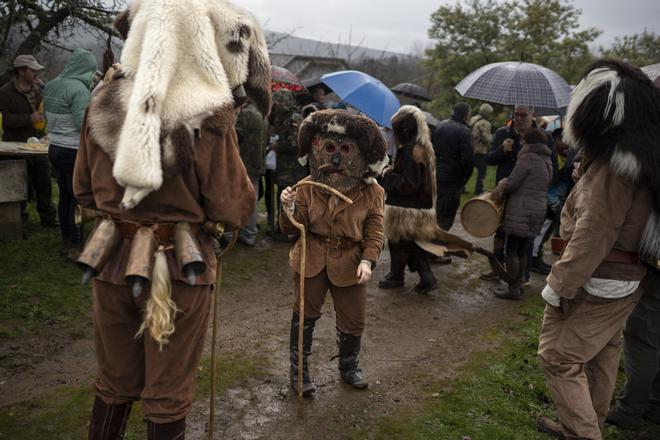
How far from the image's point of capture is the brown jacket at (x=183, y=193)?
2264 mm

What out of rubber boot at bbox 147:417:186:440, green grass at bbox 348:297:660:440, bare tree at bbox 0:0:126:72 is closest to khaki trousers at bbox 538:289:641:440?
green grass at bbox 348:297:660:440

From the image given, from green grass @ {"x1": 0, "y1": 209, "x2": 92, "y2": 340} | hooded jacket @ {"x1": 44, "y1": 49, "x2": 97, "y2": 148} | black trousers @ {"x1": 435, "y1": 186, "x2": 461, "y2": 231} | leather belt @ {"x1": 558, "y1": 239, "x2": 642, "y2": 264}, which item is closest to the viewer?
leather belt @ {"x1": 558, "y1": 239, "x2": 642, "y2": 264}

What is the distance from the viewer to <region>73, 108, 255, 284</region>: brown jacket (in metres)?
2.26

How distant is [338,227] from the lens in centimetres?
360

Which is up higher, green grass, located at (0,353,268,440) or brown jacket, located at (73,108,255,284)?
brown jacket, located at (73,108,255,284)

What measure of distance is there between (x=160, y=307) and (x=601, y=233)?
2.20 m

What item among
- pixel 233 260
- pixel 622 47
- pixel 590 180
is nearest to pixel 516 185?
pixel 590 180

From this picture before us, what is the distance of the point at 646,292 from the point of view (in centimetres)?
341

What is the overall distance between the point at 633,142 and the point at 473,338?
2813mm

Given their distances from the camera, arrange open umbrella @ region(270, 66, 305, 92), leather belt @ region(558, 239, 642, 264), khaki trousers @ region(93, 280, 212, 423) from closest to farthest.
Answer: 1. khaki trousers @ region(93, 280, 212, 423)
2. leather belt @ region(558, 239, 642, 264)
3. open umbrella @ region(270, 66, 305, 92)

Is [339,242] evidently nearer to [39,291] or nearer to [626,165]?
[626,165]

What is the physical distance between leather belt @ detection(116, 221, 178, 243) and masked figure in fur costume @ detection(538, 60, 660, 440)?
6.71 feet

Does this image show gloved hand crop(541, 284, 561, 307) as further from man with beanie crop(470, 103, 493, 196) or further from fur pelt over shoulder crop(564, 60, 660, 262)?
man with beanie crop(470, 103, 493, 196)

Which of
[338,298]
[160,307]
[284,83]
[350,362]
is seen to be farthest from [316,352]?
[284,83]
